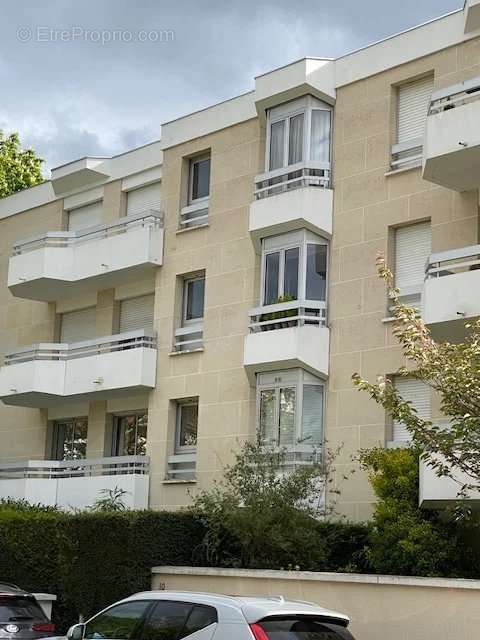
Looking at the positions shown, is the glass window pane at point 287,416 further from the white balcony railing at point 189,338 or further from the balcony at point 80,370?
the balcony at point 80,370

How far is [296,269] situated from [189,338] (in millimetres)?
3689

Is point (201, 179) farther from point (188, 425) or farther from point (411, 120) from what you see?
point (411, 120)

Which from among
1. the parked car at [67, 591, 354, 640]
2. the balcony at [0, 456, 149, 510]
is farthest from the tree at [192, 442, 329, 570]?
the parked car at [67, 591, 354, 640]

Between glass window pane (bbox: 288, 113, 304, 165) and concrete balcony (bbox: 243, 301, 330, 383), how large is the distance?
3390 millimetres

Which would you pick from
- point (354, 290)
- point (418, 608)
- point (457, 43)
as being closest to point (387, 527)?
point (418, 608)

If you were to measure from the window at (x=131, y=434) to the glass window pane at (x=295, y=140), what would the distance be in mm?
7237

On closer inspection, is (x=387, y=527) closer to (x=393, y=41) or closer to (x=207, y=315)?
(x=207, y=315)

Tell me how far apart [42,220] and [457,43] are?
1360cm

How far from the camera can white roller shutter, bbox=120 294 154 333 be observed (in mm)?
27531

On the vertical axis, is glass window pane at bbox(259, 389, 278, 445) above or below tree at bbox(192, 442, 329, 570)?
above

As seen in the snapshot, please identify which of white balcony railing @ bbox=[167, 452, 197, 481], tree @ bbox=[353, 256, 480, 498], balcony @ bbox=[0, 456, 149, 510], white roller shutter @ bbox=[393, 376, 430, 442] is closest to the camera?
tree @ bbox=[353, 256, 480, 498]

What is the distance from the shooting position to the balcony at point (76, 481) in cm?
2523

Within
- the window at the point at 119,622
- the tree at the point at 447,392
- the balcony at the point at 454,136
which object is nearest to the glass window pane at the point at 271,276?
the balcony at the point at 454,136

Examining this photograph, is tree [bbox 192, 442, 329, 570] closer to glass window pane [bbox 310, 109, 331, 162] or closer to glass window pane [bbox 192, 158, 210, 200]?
glass window pane [bbox 310, 109, 331, 162]
